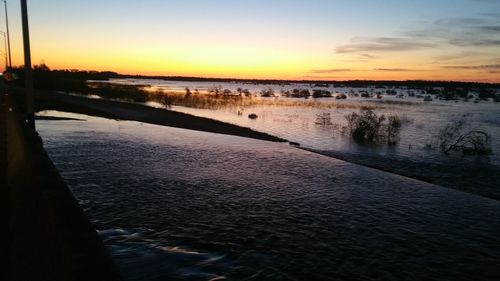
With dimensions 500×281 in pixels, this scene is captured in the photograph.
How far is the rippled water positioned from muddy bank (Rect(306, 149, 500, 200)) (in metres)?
1.19

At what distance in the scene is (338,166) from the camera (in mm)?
16438

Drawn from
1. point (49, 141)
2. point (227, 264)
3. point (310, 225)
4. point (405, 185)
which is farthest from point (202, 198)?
point (49, 141)

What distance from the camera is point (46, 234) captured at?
4.62 meters

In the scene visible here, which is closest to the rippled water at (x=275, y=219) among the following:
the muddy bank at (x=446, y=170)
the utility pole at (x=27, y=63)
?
the muddy bank at (x=446, y=170)

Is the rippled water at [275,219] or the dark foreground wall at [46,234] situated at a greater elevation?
the dark foreground wall at [46,234]

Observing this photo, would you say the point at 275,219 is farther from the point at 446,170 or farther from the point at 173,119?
the point at 173,119

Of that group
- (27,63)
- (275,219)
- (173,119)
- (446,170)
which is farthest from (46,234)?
(173,119)

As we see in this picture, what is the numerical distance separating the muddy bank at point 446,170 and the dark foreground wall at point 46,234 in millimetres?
13041

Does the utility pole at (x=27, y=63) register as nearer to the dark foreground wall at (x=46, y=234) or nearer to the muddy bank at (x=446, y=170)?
the dark foreground wall at (x=46, y=234)

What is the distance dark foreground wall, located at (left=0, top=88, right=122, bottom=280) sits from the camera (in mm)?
3717

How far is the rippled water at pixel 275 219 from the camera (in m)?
6.63

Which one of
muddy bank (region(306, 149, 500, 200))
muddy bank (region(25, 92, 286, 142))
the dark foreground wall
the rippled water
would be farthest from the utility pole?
muddy bank (region(306, 149, 500, 200))

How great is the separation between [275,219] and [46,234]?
539cm

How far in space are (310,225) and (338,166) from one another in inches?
321
